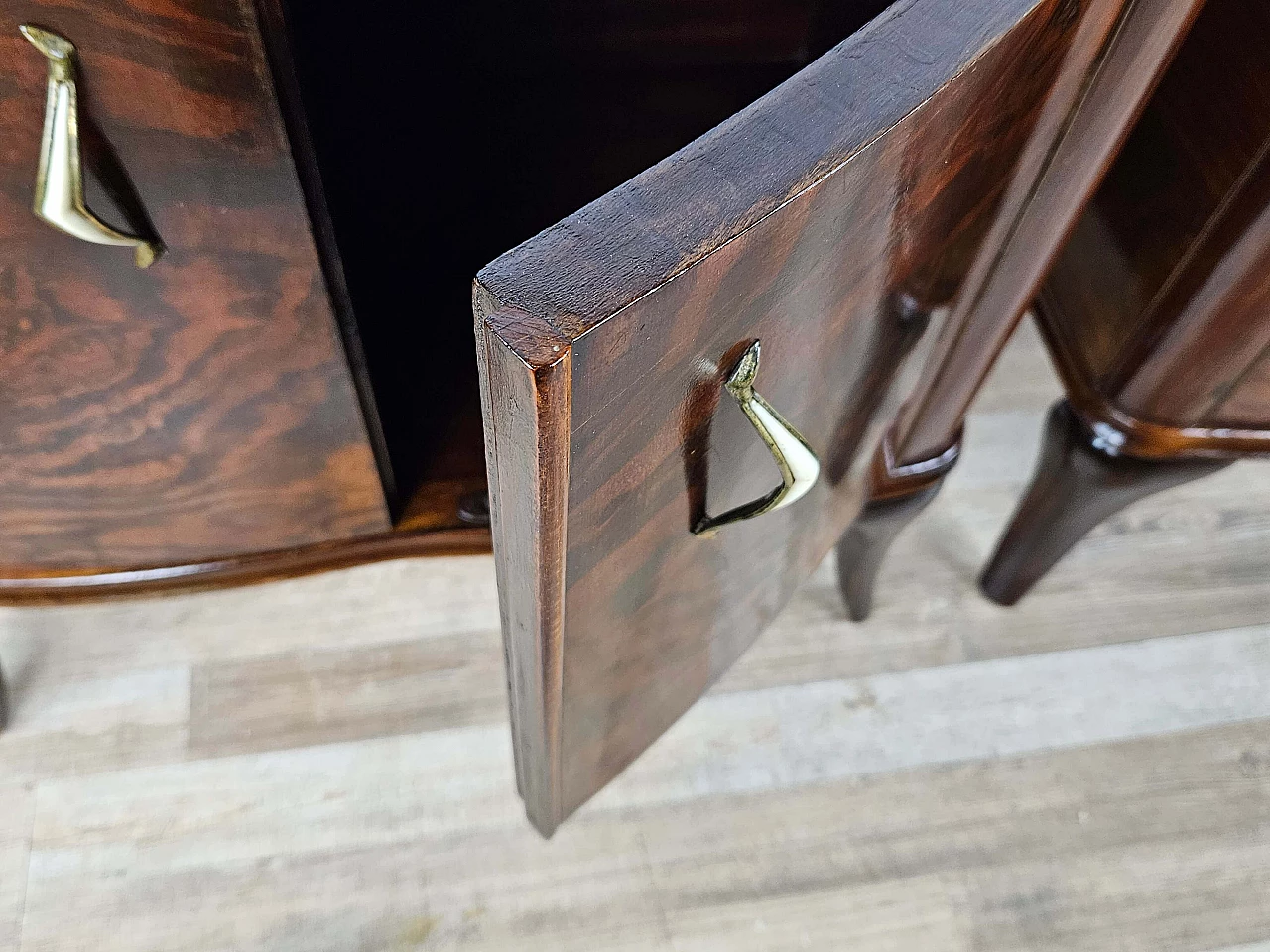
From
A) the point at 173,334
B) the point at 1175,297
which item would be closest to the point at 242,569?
the point at 173,334

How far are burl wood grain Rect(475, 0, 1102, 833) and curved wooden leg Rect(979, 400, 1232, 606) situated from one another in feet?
0.84

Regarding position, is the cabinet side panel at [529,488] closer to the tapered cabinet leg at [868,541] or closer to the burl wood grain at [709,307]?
the burl wood grain at [709,307]

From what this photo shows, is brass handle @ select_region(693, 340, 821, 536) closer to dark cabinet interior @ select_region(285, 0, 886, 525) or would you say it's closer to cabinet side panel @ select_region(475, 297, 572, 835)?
cabinet side panel @ select_region(475, 297, 572, 835)

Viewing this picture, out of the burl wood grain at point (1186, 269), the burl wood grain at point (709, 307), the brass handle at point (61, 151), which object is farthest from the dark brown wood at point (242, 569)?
the burl wood grain at point (1186, 269)

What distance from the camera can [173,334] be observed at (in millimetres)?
372

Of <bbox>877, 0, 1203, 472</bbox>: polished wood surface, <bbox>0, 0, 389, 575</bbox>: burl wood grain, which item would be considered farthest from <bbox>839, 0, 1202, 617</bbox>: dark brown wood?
<bbox>0, 0, 389, 575</bbox>: burl wood grain

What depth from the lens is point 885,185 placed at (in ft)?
0.86

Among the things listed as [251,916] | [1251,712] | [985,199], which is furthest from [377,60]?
[1251,712]

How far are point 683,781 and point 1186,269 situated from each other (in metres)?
0.47

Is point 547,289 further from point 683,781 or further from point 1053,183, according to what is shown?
point 683,781

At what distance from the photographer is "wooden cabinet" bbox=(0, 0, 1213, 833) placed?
23 centimetres

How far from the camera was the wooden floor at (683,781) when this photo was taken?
0.68 m

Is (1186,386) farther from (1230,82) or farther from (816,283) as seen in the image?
(816,283)

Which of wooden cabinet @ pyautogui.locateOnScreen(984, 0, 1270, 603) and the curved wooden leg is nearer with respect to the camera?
wooden cabinet @ pyautogui.locateOnScreen(984, 0, 1270, 603)
